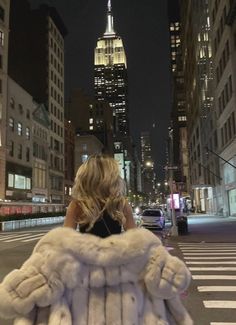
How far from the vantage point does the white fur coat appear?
9.59ft

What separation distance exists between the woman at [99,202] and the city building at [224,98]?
41103 millimetres

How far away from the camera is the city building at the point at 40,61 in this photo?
83.0m

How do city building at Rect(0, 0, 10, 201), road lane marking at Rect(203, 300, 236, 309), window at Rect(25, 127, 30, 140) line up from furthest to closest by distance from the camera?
window at Rect(25, 127, 30, 140) < city building at Rect(0, 0, 10, 201) < road lane marking at Rect(203, 300, 236, 309)

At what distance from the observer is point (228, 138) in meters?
51.7

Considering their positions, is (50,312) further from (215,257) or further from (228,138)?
(228,138)

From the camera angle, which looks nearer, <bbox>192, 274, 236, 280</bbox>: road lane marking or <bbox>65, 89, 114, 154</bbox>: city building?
<bbox>192, 274, 236, 280</bbox>: road lane marking

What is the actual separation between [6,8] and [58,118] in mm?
31452

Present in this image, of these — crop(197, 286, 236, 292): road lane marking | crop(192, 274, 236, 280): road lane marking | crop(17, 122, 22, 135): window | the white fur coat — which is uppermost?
crop(17, 122, 22, 135): window

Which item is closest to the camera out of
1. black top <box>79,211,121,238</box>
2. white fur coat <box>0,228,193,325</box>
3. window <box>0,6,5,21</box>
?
white fur coat <box>0,228,193,325</box>

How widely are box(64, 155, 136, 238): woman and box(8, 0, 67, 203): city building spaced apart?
78112 mm

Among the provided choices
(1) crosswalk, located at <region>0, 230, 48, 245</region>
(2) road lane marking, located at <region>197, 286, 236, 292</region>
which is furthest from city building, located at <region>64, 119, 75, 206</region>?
(2) road lane marking, located at <region>197, 286, 236, 292</region>

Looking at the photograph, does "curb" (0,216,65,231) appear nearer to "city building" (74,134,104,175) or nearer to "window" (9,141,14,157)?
"window" (9,141,14,157)

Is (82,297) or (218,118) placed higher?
(218,118)

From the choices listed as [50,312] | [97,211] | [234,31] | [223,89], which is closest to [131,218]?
[97,211]
